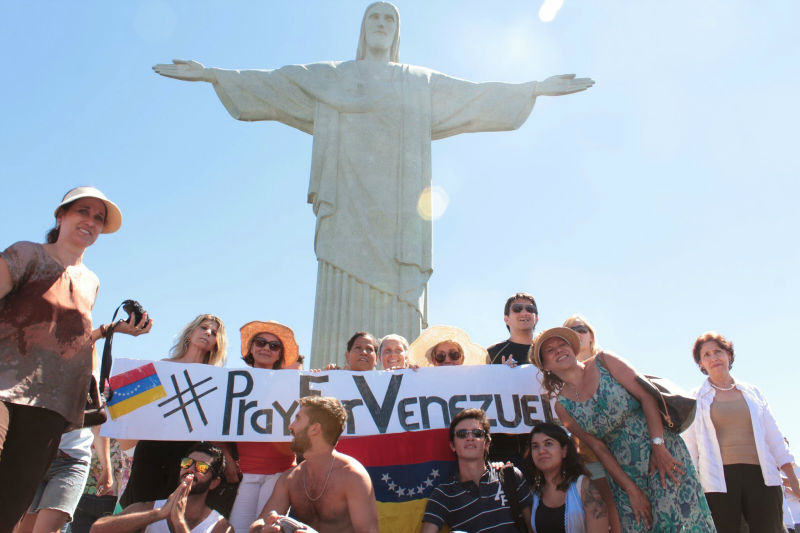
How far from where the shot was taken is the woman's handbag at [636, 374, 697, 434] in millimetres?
3855

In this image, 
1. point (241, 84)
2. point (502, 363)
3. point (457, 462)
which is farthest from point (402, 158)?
point (457, 462)

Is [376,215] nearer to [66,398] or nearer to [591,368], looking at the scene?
[591,368]

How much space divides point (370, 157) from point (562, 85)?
3.04m

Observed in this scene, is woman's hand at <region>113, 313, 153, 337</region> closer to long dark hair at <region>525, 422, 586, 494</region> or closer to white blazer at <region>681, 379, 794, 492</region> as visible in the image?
long dark hair at <region>525, 422, 586, 494</region>

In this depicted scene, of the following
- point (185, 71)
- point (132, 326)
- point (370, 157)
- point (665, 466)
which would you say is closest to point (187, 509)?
point (132, 326)

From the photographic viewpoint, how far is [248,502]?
164 inches

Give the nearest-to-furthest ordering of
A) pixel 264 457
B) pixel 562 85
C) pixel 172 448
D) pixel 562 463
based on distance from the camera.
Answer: pixel 562 463 → pixel 264 457 → pixel 172 448 → pixel 562 85

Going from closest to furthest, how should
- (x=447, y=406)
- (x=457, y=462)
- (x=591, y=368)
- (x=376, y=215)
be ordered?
1. (x=591, y=368)
2. (x=457, y=462)
3. (x=447, y=406)
4. (x=376, y=215)

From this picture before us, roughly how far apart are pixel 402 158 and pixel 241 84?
2.61 m

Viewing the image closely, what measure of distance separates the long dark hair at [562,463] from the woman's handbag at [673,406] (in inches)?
24.2

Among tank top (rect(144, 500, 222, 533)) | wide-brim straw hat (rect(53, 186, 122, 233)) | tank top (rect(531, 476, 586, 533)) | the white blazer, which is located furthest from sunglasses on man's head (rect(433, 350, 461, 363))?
wide-brim straw hat (rect(53, 186, 122, 233))

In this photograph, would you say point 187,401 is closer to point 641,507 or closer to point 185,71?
point 641,507

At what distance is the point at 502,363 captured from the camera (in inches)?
215

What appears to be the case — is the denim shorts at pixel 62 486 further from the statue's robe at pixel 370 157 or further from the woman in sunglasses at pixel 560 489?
the statue's robe at pixel 370 157
